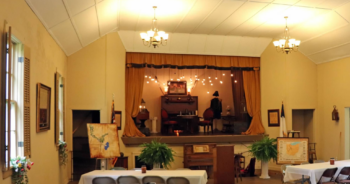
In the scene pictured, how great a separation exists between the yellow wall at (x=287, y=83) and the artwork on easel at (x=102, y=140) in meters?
6.44

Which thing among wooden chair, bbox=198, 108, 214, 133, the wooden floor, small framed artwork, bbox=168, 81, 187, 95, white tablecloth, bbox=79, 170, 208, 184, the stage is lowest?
the wooden floor

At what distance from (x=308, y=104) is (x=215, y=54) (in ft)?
12.7

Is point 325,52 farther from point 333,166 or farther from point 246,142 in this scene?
point 333,166

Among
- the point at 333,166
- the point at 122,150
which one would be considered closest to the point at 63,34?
the point at 122,150

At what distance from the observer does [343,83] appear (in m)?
11.7

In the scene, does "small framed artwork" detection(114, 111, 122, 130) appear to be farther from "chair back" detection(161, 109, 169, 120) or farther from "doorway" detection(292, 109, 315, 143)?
"doorway" detection(292, 109, 315, 143)

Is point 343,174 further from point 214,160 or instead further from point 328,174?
point 214,160

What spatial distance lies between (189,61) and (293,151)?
472 centimetres

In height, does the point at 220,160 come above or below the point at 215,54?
below

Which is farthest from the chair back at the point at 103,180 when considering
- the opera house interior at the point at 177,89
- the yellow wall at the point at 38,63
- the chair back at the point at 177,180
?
the chair back at the point at 177,180

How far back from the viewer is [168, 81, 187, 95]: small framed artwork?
15.8 m

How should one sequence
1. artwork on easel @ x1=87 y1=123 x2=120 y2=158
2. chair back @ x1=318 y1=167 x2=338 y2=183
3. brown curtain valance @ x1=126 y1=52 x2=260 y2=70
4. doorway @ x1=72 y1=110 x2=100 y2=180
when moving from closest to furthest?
chair back @ x1=318 y1=167 x2=338 y2=183 → artwork on easel @ x1=87 y1=123 x2=120 y2=158 → doorway @ x1=72 y1=110 x2=100 y2=180 → brown curtain valance @ x1=126 y1=52 x2=260 y2=70

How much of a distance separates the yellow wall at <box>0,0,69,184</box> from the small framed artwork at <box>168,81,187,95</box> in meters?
7.34

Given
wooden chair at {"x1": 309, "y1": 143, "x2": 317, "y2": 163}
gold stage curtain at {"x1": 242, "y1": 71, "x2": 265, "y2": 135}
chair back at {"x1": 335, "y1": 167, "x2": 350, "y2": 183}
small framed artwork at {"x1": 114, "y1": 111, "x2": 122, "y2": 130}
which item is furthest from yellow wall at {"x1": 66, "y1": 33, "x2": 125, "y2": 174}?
wooden chair at {"x1": 309, "y1": 143, "x2": 317, "y2": 163}
